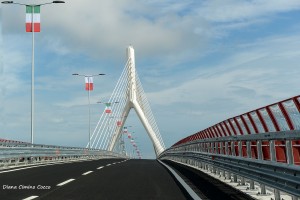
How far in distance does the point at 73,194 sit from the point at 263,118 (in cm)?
467

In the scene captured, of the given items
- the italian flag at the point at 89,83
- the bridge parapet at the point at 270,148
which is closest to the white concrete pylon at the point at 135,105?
the italian flag at the point at 89,83

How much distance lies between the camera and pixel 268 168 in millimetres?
7918

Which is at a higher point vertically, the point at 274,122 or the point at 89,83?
the point at 89,83

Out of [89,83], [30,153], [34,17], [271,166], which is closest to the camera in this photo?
[271,166]

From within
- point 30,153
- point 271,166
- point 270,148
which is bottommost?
point 271,166

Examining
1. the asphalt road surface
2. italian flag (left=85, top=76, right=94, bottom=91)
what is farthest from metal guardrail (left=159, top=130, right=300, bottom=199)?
italian flag (left=85, top=76, right=94, bottom=91)

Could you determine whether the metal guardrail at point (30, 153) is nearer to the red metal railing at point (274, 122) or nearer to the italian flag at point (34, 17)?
the italian flag at point (34, 17)

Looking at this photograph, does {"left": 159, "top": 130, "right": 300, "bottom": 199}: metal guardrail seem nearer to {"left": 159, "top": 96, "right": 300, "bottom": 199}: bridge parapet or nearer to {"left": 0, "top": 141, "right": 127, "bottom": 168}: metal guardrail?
{"left": 159, "top": 96, "right": 300, "bottom": 199}: bridge parapet

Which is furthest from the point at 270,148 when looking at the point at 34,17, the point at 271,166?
the point at 34,17

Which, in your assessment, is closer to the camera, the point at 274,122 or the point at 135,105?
the point at 274,122

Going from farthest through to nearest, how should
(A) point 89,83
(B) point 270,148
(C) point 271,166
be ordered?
(A) point 89,83
(B) point 270,148
(C) point 271,166

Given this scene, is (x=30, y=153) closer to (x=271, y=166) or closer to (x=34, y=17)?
(x=34, y=17)

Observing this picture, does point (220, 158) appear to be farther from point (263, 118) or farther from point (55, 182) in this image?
point (55, 182)

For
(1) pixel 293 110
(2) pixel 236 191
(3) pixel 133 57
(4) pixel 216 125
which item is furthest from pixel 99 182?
(3) pixel 133 57
